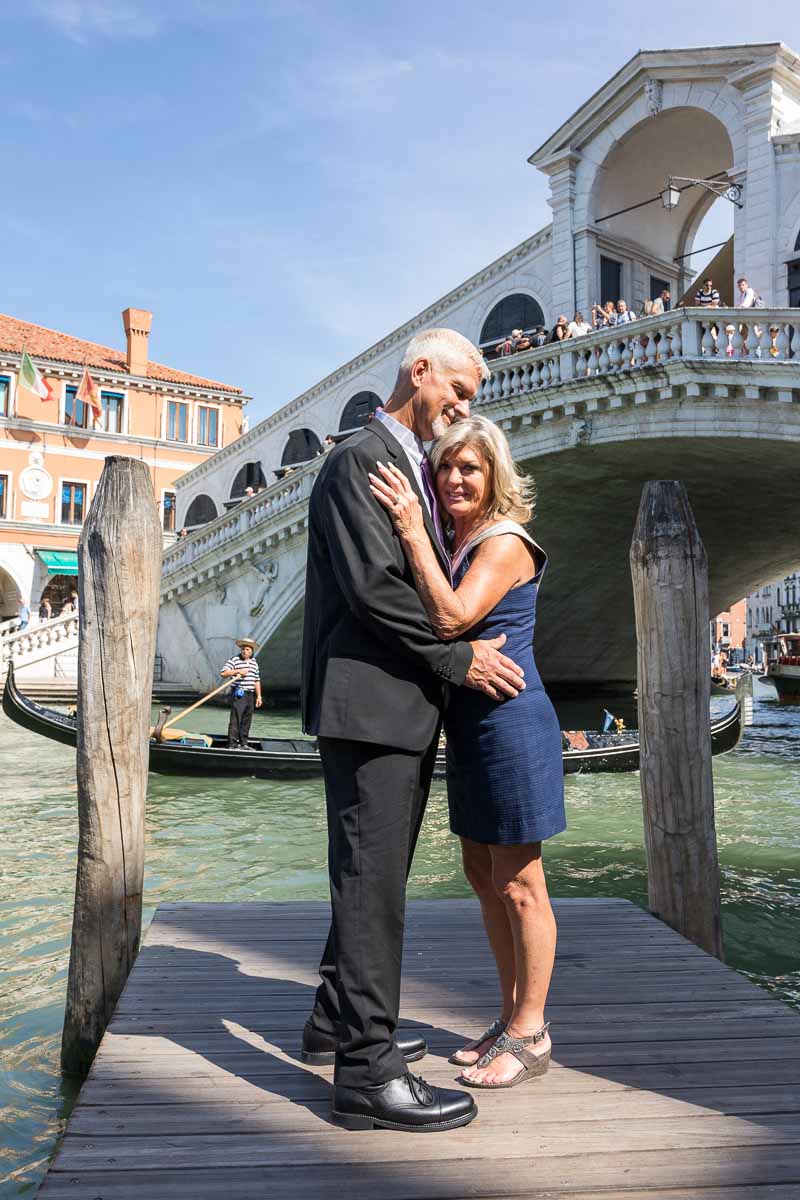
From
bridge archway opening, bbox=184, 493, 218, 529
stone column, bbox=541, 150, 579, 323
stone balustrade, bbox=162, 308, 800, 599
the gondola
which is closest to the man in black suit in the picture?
the gondola

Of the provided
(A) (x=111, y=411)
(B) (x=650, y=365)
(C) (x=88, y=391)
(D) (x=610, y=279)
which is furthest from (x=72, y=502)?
(B) (x=650, y=365)

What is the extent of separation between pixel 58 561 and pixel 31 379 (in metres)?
4.81

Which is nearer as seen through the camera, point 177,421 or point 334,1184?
point 334,1184

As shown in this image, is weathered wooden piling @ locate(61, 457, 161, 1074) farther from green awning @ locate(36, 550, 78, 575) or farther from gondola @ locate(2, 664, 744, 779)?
green awning @ locate(36, 550, 78, 575)

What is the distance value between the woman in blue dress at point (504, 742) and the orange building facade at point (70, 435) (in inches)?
970

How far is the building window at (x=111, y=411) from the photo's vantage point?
28.1m

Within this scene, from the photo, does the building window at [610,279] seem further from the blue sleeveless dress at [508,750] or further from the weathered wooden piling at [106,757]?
the blue sleeveless dress at [508,750]

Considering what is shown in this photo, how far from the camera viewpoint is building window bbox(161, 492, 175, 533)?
28.4m

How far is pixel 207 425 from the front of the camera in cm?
2991

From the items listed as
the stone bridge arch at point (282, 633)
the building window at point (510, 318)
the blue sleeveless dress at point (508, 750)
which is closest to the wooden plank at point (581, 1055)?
the blue sleeveless dress at point (508, 750)

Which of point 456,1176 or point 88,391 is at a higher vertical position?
point 88,391

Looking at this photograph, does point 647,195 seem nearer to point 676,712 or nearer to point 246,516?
point 246,516

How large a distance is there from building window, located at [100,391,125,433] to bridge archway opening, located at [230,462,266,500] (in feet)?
18.1

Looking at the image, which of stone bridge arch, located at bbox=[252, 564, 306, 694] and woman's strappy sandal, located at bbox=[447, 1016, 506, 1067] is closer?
woman's strappy sandal, located at bbox=[447, 1016, 506, 1067]
